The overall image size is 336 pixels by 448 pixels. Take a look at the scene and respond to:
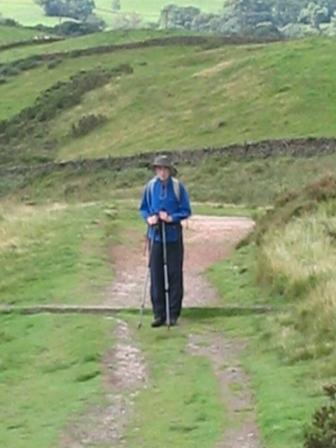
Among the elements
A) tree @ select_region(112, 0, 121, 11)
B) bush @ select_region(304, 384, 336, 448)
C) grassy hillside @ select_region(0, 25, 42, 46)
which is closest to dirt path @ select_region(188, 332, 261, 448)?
bush @ select_region(304, 384, 336, 448)

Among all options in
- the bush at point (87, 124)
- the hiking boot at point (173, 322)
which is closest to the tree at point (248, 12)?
the bush at point (87, 124)

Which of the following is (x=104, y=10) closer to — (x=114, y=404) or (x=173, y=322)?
(x=173, y=322)

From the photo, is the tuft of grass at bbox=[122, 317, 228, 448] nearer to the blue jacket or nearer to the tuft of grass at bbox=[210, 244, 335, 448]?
the tuft of grass at bbox=[210, 244, 335, 448]

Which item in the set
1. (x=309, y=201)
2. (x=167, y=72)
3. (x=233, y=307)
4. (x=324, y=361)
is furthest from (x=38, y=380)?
(x=167, y=72)

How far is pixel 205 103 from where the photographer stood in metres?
61.2

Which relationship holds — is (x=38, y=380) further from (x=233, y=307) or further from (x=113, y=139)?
(x=113, y=139)

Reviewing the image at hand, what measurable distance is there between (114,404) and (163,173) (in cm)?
461

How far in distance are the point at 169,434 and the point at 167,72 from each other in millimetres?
63061

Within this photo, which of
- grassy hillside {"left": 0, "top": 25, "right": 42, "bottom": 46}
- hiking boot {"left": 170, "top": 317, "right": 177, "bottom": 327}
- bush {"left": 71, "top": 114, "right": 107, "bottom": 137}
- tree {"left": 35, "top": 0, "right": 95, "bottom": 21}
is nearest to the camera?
hiking boot {"left": 170, "top": 317, "right": 177, "bottom": 327}

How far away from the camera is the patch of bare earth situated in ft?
35.1

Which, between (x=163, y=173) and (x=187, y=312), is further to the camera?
(x=187, y=312)

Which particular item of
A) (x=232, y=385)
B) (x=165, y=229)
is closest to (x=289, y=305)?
(x=165, y=229)

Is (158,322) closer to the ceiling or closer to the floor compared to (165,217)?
closer to the floor

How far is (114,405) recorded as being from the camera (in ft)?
38.7
